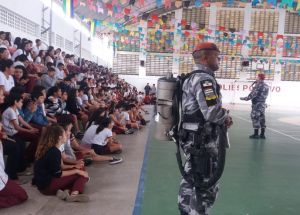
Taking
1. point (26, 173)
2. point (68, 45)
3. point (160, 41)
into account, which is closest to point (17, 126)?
point (26, 173)

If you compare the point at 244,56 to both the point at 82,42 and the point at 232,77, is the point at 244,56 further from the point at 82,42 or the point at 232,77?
the point at 82,42

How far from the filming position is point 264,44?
2339 cm

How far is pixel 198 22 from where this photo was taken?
2383 centimetres

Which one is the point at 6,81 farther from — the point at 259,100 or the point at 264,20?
the point at 264,20

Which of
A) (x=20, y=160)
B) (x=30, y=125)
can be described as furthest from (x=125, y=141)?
(x=20, y=160)

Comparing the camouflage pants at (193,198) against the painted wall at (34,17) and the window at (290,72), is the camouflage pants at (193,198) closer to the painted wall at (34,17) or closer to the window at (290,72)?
the painted wall at (34,17)

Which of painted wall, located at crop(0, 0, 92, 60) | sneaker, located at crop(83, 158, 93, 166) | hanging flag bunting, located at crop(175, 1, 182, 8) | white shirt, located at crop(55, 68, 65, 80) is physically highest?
hanging flag bunting, located at crop(175, 1, 182, 8)

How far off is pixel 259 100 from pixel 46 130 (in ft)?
20.2

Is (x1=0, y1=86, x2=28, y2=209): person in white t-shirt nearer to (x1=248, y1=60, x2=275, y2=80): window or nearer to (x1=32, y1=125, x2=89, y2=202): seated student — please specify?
(x1=32, y1=125, x2=89, y2=202): seated student

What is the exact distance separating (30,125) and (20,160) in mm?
877

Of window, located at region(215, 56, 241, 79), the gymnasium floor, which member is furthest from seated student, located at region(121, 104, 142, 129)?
window, located at region(215, 56, 241, 79)

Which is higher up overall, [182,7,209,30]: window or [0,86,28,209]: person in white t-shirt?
[182,7,209,30]: window

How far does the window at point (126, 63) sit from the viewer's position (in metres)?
24.9

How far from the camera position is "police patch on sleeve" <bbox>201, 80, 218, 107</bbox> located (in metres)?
2.41
